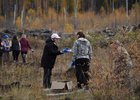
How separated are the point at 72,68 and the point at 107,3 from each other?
50638 mm

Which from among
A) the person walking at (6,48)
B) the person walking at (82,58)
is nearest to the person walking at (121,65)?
the person walking at (82,58)

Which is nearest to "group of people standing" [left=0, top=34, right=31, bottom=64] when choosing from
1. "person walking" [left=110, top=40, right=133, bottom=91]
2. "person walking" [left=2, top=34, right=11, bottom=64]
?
"person walking" [left=2, top=34, right=11, bottom=64]

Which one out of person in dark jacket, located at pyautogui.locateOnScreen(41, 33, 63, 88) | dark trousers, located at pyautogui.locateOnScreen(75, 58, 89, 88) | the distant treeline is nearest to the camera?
dark trousers, located at pyautogui.locateOnScreen(75, 58, 89, 88)

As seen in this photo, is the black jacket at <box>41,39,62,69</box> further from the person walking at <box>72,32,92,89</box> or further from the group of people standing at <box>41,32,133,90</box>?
the person walking at <box>72,32,92,89</box>

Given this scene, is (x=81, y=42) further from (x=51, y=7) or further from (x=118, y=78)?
(x=51, y=7)

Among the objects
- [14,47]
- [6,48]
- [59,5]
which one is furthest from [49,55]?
[59,5]

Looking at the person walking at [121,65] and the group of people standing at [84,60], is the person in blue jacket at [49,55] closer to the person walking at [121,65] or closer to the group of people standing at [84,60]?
the group of people standing at [84,60]

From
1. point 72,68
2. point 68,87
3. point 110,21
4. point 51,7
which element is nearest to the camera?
point 68,87

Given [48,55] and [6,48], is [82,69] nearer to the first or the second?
[48,55]

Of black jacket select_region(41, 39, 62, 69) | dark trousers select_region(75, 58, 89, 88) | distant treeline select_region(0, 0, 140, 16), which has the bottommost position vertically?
dark trousers select_region(75, 58, 89, 88)

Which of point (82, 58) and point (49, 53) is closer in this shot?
point (82, 58)

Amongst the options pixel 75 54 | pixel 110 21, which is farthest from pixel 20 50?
pixel 110 21

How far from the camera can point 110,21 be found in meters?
43.8

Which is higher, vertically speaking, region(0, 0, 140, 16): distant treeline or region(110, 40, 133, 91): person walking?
region(0, 0, 140, 16): distant treeline
